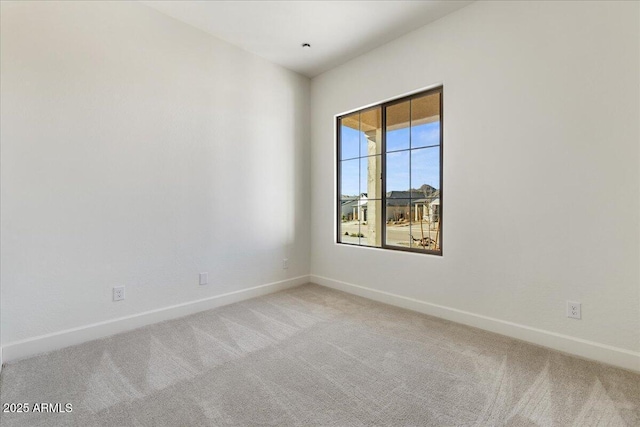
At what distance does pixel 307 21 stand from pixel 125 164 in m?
2.05

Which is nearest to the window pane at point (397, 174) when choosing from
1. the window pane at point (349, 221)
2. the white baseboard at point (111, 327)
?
the window pane at point (349, 221)

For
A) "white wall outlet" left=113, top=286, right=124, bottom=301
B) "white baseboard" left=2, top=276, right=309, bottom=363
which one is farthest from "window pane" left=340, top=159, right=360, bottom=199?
"white wall outlet" left=113, top=286, right=124, bottom=301

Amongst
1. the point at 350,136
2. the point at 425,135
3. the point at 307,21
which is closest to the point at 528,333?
the point at 425,135

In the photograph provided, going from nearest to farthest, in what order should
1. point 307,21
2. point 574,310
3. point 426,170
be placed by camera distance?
1. point 574,310
2. point 307,21
3. point 426,170

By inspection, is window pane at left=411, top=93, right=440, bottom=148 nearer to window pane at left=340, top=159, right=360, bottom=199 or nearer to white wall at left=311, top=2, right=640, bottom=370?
white wall at left=311, top=2, right=640, bottom=370

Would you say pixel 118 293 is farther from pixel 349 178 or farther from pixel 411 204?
pixel 411 204

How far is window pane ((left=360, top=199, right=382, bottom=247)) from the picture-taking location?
3449 millimetres

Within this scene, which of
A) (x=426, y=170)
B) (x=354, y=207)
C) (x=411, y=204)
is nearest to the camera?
(x=426, y=170)

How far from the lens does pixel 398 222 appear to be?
3262 mm

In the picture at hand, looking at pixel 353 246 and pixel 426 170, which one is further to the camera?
pixel 353 246

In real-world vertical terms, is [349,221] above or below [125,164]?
below

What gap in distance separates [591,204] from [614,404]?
1.19 metres

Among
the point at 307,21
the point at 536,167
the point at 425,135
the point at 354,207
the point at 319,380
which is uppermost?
the point at 307,21

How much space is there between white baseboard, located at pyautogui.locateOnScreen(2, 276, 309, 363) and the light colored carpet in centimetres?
10
